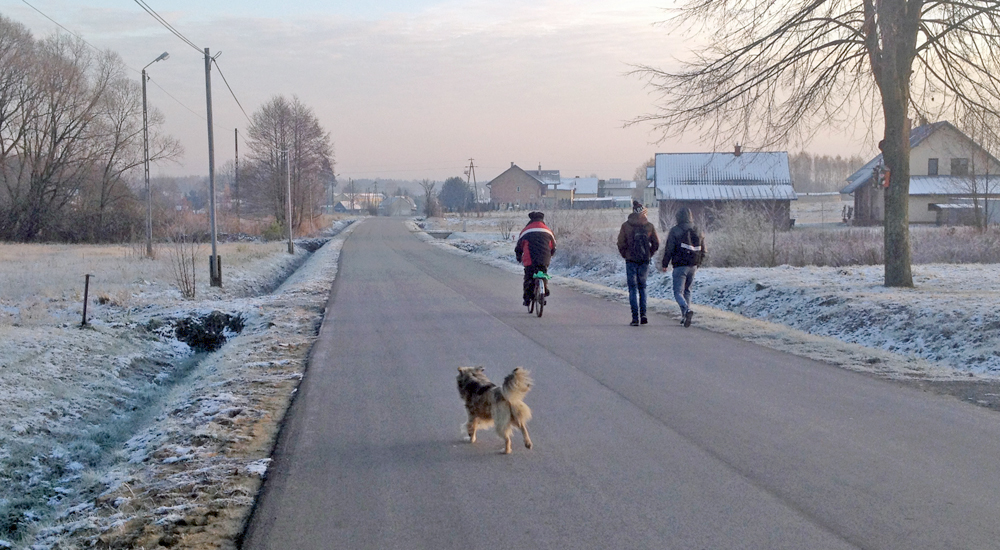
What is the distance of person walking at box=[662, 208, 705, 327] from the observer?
13133mm

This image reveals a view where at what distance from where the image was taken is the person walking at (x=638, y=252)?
518 inches

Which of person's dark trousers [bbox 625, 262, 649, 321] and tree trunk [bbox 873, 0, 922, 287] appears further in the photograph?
tree trunk [bbox 873, 0, 922, 287]

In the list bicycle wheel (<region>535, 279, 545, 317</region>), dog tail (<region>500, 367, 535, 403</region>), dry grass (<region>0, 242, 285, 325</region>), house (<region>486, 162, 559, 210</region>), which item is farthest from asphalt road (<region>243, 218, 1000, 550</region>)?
house (<region>486, 162, 559, 210</region>)

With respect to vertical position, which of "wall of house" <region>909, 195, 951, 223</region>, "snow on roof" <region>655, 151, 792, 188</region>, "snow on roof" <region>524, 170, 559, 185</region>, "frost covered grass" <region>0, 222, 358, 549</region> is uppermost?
"snow on roof" <region>524, 170, 559, 185</region>

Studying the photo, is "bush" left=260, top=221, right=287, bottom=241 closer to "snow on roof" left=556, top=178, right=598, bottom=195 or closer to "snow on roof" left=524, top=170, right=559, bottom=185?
"snow on roof" left=524, top=170, right=559, bottom=185

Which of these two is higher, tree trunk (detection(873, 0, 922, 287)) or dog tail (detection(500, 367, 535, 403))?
tree trunk (detection(873, 0, 922, 287))

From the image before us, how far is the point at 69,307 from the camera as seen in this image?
17.4m

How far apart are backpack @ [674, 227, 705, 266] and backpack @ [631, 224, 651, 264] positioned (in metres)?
0.54

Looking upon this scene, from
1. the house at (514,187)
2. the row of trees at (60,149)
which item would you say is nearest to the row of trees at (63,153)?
the row of trees at (60,149)

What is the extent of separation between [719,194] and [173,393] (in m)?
51.5

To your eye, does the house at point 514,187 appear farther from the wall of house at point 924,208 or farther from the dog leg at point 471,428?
the dog leg at point 471,428

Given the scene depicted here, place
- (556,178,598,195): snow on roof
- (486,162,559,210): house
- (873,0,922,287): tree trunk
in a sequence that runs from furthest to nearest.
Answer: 1. (556,178,598,195): snow on roof
2. (486,162,559,210): house
3. (873,0,922,287): tree trunk

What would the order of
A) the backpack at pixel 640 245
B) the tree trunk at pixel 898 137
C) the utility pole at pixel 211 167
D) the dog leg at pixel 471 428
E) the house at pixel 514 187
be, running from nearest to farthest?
the dog leg at pixel 471 428
the backpack at pixel 640 245
the tree trunk at pixel 898 137
the utility pole at pixel 211 167
the house at pixel 514 187

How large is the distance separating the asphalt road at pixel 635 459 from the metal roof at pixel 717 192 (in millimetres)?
46643
